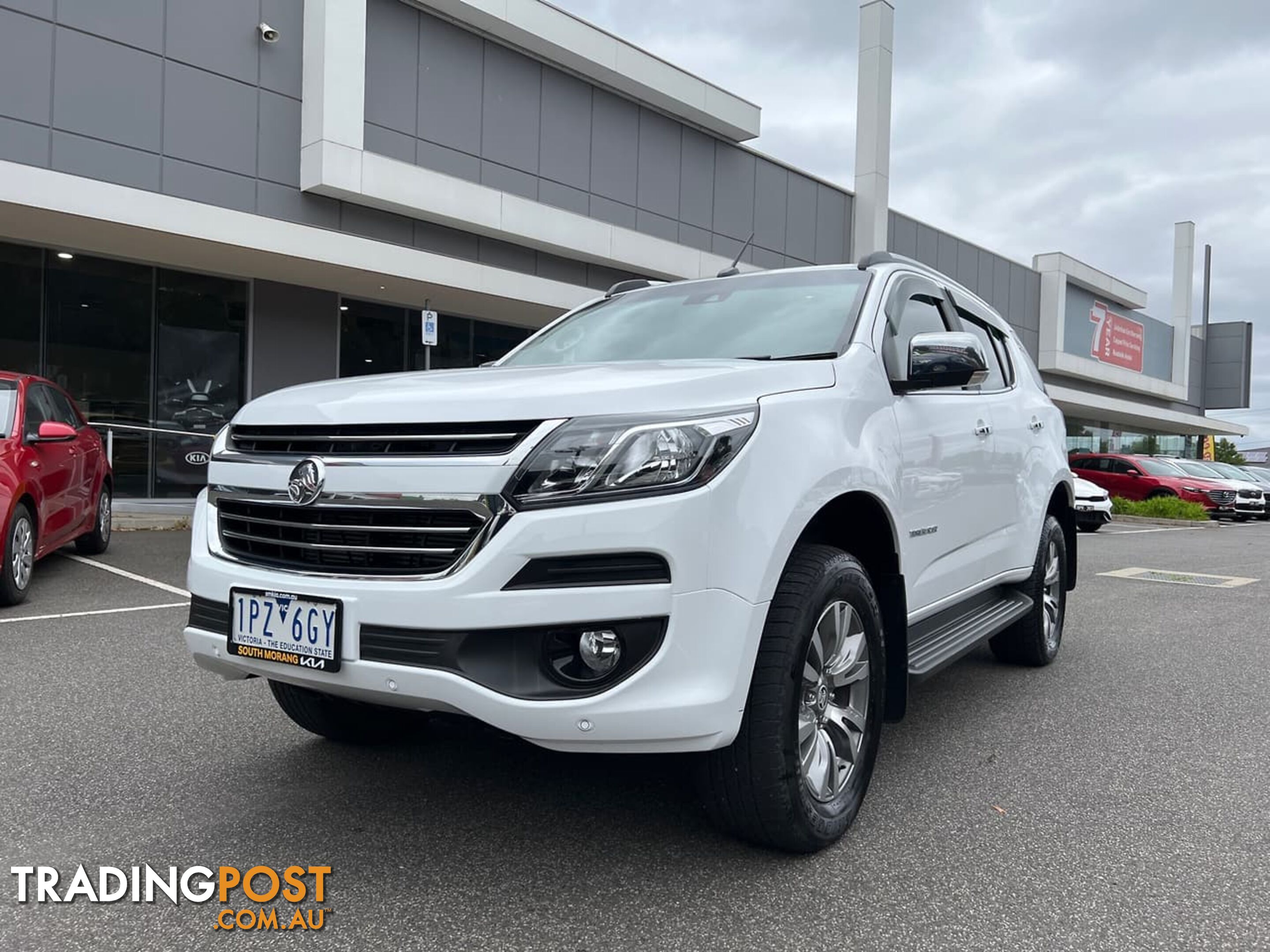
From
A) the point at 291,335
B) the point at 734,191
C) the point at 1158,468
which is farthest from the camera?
the point at 1158,468

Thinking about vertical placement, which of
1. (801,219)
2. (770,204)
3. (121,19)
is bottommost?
(121,19)

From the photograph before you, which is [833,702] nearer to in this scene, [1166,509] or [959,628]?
[959,628]

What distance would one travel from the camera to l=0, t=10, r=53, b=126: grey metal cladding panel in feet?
37.3

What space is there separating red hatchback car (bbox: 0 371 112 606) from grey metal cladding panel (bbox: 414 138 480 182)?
812 cm

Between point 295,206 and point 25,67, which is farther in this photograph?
point 295,206

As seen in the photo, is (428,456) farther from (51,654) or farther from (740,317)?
(51,654)

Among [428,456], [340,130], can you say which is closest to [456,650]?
[428,456]

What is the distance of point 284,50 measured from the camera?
13.6m

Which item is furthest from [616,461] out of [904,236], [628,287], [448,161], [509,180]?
[904,236]

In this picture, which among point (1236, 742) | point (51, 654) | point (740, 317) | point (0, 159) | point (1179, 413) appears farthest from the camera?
point (1179, 413)

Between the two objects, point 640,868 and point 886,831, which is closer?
point 640,868

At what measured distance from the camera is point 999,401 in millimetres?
4410

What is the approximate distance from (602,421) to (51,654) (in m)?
4.05

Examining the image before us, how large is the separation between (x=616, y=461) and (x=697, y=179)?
18223mm
